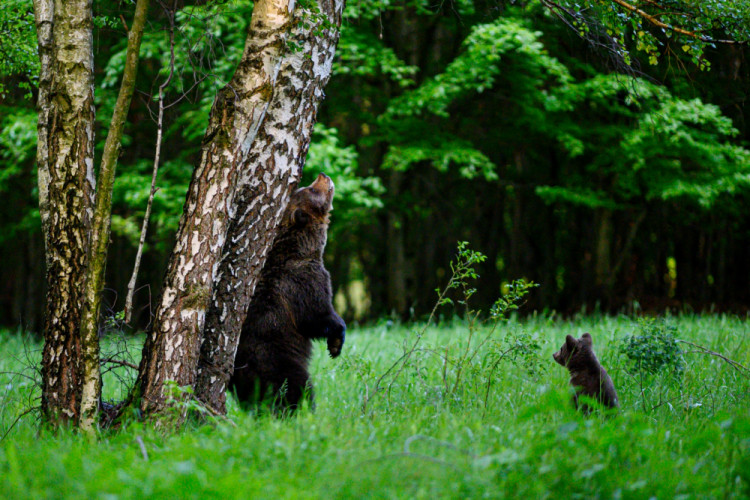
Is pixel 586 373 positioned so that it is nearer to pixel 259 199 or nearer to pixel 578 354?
pixel 578 354

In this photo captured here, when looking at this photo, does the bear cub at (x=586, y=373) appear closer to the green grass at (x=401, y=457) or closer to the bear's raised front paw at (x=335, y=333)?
the green grass at (x=401, y=457)

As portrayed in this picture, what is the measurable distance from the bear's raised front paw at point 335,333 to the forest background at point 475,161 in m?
3.25

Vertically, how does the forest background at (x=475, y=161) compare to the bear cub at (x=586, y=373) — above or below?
above

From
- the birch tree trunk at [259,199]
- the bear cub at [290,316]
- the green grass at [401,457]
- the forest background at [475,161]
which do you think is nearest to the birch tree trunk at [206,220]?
the birch tree trunk at [259,199]

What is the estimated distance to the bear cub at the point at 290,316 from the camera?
5.06m

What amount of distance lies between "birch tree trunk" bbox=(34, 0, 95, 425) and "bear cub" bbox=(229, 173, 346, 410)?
130 centimetres

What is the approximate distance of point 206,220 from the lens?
166 inches

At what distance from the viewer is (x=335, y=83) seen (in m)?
Answer: 14.2

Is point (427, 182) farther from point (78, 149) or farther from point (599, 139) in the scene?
point (78, 149)

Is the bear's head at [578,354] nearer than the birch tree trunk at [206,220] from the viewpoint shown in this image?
No

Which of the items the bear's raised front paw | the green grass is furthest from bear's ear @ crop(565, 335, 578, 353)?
the bear's raised front paw

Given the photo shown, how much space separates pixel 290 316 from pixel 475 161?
26.0 ft

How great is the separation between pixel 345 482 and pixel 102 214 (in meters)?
2.31

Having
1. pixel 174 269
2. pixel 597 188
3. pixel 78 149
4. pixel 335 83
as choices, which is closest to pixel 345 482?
pixel 174 269
